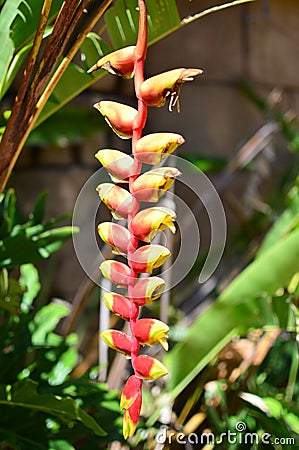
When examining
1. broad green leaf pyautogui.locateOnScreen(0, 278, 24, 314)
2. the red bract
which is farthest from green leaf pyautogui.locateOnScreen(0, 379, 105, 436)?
the red bract

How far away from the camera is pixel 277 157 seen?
1.74m

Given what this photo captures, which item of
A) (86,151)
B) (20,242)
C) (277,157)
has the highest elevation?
(20,242)

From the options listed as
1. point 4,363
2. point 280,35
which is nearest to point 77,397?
point 4,363

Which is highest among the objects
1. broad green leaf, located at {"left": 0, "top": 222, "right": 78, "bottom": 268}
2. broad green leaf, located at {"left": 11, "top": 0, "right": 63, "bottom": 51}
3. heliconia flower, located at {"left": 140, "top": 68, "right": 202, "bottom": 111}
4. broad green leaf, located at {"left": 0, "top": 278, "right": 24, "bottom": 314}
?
heliconia flower, located at {"left": 140, "top": 68, "right": 202, "bottom": 111}

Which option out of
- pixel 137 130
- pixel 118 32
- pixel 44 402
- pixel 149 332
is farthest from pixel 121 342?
pixel 118 32

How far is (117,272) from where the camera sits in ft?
1.31

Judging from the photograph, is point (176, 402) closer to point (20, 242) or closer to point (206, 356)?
point (206, 356)

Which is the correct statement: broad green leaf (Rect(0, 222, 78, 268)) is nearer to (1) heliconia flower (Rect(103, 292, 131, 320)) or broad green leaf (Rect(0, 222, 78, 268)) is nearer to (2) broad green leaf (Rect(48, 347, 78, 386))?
(2) broad green leaf (Rect(48, 347, 78, 386))

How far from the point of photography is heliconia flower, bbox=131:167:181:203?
379 mm

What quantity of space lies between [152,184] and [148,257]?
0.04m

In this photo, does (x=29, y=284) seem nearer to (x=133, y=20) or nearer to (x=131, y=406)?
(x=133, y=20)

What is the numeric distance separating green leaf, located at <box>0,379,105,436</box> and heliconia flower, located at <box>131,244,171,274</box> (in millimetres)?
258

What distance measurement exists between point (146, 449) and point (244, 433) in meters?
0.12

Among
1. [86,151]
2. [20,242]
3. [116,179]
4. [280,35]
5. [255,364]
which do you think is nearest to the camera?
[116,179]
